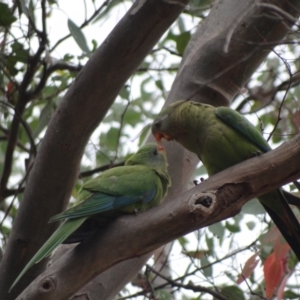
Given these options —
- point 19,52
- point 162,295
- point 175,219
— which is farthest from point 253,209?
point 19,52

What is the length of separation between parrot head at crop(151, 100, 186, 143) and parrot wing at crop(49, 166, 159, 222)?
482 mm

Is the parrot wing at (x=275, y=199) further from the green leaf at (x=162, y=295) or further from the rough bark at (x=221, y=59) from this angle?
the green leaf at (x=162, y=295)

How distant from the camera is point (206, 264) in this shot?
415cm

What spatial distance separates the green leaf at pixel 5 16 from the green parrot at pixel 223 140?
1.15 meters

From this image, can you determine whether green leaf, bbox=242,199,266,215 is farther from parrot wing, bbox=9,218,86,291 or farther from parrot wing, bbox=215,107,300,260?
parrot wing, bbox=9,218,86,291

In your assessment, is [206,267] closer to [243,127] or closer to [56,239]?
[243,127]

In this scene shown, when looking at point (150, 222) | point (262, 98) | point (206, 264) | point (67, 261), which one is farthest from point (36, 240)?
point (262, 98)

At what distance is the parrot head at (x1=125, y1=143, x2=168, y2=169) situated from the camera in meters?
2.82

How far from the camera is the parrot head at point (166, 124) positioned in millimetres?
3092

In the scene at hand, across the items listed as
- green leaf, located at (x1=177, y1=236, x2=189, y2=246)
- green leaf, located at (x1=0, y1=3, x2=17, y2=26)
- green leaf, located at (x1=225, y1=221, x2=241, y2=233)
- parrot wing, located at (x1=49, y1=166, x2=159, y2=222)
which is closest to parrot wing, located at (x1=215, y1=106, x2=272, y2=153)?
parrot wing, located at (x1=49, y1=166, x2=159, y2=222)

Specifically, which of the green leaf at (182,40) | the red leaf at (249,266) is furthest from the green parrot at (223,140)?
the green leaf at (182,40)

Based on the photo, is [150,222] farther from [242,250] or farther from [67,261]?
[242,250]

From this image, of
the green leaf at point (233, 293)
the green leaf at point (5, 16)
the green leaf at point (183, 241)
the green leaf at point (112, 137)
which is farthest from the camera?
the green leaf at point (112, 137)

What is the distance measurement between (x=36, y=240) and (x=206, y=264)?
165cm
